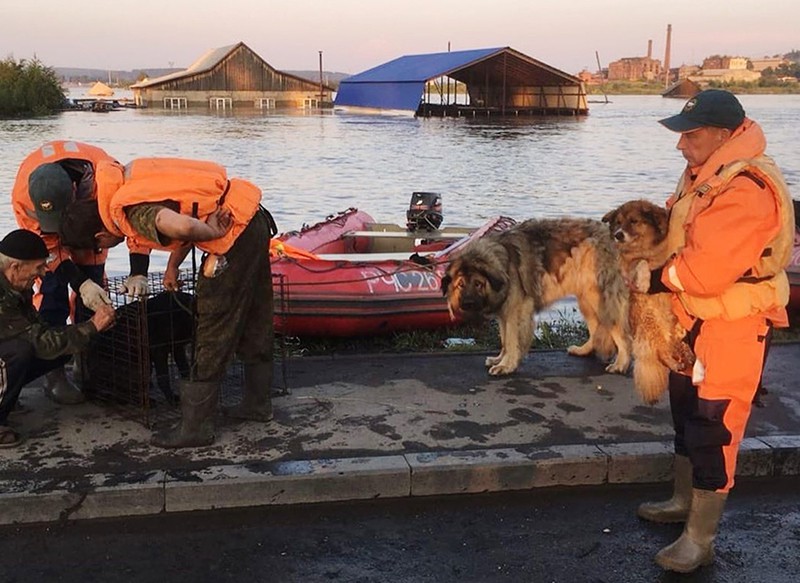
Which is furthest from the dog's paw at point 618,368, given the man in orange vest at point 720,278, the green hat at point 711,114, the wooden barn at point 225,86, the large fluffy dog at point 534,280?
the wooden barn at point 225,86

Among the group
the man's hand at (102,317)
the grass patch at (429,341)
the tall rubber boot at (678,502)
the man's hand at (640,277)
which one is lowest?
the grass patch at (429,341)

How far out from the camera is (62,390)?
5840mm

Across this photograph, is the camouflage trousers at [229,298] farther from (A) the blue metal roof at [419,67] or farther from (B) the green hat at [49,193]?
(A) the blue metal roof at [419,67]

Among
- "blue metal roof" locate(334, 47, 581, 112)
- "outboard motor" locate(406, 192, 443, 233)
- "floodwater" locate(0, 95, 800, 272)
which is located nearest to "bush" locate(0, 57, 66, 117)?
"floodwater" locate(0, 95, 800, 272)

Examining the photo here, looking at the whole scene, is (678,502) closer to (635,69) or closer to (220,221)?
(220,221)

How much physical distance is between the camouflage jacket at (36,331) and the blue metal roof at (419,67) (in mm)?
57275

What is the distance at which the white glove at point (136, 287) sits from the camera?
526 centimetres

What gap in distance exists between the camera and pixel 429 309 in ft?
28.6

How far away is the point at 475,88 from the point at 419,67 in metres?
10.2

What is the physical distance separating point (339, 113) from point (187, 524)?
82.1 m

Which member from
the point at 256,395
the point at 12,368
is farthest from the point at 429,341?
the point at 12,368

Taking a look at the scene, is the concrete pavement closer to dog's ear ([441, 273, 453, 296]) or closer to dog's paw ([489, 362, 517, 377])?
dog's paw ([489, 362, 517, 377])

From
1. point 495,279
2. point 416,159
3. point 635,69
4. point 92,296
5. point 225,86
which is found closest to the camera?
point 92,296

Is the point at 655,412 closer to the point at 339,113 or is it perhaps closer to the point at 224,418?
the point at 224,418
